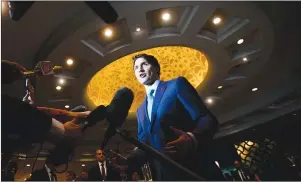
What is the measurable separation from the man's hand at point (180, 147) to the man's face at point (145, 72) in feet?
2.53

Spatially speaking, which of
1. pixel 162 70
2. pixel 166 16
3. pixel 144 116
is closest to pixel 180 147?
pixel 144 116

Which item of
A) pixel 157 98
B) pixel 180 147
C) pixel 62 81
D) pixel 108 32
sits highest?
pixel 108 32

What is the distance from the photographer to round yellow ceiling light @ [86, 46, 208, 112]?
420cm

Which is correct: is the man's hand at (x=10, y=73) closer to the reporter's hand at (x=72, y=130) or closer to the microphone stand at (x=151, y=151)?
the reporter's hand at (x=72, y=130)

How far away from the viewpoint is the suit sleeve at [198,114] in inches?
101

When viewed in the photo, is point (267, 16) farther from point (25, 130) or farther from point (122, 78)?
point (25, 130)

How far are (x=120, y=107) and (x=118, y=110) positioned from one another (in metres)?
0.06

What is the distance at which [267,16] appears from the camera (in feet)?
13.5

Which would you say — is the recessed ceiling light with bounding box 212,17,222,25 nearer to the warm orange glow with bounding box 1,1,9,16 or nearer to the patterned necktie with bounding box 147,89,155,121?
the patterned necktie with bounding box 147,89,155,121

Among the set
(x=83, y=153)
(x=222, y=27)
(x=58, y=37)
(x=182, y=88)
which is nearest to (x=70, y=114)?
(x=83, y=153)

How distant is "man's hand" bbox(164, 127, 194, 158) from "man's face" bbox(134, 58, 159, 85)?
771mm

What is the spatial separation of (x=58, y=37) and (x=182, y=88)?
2.31 metres

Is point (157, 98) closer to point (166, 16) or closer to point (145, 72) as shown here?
point (145, 72)

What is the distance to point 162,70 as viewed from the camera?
13.1 ft
